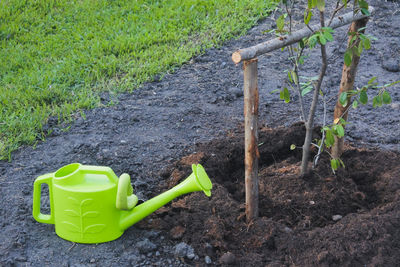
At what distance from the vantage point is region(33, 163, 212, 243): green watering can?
2416 millimetres

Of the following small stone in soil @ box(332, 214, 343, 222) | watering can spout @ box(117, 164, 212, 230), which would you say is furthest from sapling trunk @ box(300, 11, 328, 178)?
watering can spout @ box(117, 164, 212, 230)

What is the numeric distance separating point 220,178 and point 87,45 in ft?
8.33

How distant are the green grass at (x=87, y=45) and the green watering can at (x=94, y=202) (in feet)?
3.31

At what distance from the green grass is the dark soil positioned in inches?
7.3

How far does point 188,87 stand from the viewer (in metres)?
4.23

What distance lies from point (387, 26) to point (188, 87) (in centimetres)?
251

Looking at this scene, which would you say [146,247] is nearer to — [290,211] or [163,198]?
[163,198]

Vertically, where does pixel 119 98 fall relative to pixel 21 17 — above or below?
below

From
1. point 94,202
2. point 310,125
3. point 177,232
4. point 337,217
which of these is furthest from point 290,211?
point 94,202

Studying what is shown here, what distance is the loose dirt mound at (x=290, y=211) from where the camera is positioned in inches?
91.5

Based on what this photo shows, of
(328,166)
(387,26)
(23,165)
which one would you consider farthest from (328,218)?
(387,26)

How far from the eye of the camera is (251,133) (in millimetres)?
2404

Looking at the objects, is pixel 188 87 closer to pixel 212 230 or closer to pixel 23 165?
pixel 23 165

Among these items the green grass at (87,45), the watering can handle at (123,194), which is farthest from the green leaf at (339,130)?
the green grass at (87,45)
